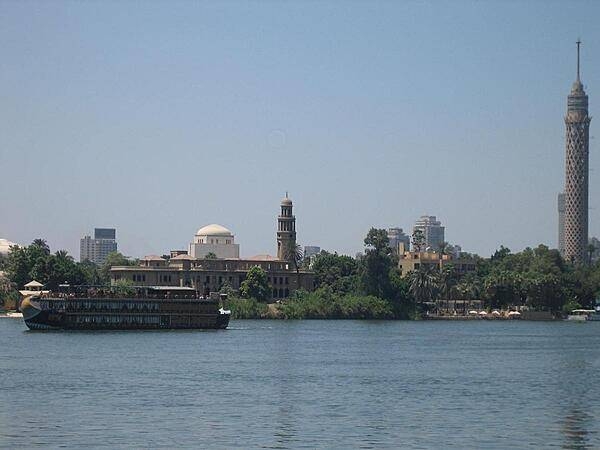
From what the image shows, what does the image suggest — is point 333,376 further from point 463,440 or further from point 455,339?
point 455,339

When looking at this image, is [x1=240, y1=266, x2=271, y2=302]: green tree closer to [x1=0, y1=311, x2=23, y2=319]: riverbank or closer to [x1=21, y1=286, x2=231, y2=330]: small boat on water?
[x1=0, y1=311, x2=23, y2=319]: riverbank

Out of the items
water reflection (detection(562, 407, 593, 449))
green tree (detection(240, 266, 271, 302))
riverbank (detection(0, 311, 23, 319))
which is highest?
green tree (detection(240, 266, 271, 302))

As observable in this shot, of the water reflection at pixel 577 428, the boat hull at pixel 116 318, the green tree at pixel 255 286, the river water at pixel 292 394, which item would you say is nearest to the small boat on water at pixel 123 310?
the boat hull at pixel 116 318

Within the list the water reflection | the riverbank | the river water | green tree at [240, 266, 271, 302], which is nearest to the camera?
the water reflection

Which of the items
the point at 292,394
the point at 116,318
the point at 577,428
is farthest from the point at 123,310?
the point at 577,428

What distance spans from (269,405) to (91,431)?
1193 cm

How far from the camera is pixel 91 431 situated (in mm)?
52375

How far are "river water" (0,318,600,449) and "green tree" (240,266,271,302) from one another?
252ft

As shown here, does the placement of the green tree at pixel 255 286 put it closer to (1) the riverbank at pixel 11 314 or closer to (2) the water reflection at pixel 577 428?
(1) the riverbank at pixel 11 314

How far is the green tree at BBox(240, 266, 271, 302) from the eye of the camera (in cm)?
19712

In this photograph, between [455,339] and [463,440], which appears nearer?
[463,440]

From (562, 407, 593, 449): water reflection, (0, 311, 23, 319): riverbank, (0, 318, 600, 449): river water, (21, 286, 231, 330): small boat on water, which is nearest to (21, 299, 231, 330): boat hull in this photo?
(21, 286, 231, 330): small boat on water

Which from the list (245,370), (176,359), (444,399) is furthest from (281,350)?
(444,399)

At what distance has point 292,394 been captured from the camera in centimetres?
6744
